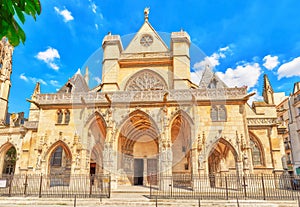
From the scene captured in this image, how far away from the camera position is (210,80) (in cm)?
2441

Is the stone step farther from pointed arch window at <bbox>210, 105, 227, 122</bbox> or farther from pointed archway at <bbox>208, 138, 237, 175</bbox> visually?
pointed archway at <bbox>208, 138, 237, 175</bbox>

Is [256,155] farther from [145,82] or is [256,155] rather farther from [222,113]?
[145,82]

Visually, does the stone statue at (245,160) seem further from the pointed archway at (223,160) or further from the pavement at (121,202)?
the pavement at (121,202)

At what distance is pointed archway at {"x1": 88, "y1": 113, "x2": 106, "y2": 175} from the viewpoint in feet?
56.3

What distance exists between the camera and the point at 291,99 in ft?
98.8

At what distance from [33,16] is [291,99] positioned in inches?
1365

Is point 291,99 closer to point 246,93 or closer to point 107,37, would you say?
point 246,93

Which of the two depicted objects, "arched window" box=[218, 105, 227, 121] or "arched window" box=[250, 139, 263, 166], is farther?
"arched window" box=[250, 139, 263, 166]

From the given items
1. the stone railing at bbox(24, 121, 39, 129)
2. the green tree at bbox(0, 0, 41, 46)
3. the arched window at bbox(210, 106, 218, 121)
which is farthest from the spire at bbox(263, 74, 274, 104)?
the green tree at bbox(0, 0, 41, 46)

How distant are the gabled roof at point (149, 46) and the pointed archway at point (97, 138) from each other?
9659 mm

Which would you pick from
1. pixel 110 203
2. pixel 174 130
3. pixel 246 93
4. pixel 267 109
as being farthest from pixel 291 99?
pixel 110 203

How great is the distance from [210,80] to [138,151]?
11.1 meters

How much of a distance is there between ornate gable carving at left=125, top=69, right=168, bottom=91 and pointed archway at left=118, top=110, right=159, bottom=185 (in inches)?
173

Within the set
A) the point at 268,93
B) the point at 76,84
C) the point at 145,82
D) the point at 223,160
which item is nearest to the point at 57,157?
the point at 76,84
